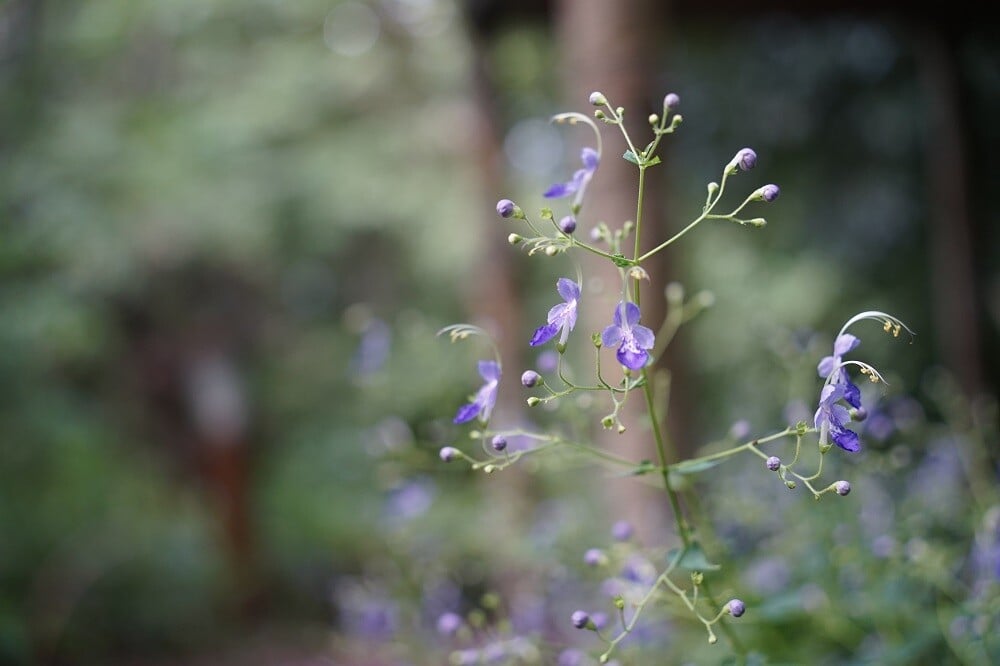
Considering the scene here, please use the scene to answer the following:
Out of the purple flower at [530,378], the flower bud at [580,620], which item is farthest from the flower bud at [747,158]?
the flower bud at [580,620]

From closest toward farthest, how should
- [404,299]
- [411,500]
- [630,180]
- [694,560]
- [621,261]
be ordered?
[621,261] → [694,560] → [411,500] → [630,180] → [404,299]

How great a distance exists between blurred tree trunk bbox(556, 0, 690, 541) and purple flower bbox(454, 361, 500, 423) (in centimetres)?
113

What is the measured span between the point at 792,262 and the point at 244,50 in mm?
4108

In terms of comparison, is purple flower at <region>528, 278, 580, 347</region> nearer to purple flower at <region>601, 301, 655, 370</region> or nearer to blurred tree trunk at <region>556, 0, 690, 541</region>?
purple flower at <region>601, 301, 655, 370</region>

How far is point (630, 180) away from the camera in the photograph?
2154 mm

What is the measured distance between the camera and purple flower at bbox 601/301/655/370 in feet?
2.42

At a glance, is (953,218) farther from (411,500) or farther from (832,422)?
(832,422)

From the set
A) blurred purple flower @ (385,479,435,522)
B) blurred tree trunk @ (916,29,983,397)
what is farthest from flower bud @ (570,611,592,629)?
blurred tree trunk @ (916,29,983,397)

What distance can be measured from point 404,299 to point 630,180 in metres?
5.78

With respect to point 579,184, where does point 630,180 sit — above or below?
below

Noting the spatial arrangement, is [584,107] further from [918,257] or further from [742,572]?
[918,257]

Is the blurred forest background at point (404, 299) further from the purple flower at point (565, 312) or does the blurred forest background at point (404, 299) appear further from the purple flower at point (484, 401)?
the purple flower at point (565, 312)

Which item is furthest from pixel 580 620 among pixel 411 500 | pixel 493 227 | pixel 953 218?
pixel 953 218

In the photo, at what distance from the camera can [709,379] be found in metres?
5.88
